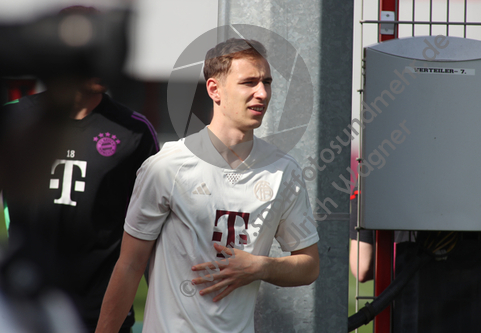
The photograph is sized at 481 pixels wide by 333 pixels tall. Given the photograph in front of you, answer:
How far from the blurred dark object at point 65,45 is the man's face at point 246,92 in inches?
33.1

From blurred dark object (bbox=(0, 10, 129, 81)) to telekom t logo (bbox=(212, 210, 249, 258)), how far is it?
1054mm

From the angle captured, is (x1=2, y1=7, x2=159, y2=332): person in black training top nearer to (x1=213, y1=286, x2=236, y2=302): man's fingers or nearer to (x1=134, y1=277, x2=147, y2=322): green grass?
(x1=134, y1=277, x2=147, y2=322): green grass

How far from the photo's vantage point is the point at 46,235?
218cm

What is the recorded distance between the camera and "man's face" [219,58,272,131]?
64.7 inches

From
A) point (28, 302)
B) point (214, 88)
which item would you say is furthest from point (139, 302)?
point (214, 88)

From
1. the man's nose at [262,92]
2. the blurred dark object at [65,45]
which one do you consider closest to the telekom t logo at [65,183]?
the blurred dark object at [65,45]

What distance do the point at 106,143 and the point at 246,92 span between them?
0.92 meters

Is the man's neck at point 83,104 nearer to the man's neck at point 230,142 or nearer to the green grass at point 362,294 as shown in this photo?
the man's neck at point 230,142

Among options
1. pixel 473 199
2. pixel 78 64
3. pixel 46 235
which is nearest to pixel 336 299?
pixel 473 199

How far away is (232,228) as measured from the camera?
5.30 feet

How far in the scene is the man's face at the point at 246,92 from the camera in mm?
1644

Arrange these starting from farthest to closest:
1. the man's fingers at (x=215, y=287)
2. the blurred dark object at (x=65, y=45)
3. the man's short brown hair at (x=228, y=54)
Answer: the blurred dark object at (x=65, y=45) → the man's short brown hair at (x=228, y=54) → the man's fingers at (x=215, y=287)

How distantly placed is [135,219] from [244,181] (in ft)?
1.37

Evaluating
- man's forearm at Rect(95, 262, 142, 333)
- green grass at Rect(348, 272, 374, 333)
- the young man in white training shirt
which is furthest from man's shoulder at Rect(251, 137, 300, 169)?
green grass at Rect(348, 272, 374, 333)
